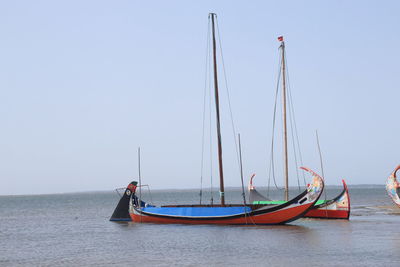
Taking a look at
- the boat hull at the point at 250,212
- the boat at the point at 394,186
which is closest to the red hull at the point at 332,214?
Result: the boat at the point at 394,186

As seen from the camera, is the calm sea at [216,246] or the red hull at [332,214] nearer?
the calm sea at [216,246]

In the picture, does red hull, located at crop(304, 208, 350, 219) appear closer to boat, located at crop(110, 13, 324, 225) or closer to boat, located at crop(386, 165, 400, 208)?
boat, located at crop(386, 165, 400, 208)

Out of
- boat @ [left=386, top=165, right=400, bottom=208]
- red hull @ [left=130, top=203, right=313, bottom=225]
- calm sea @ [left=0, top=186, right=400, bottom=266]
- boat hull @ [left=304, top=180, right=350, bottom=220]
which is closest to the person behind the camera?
calm sea @ [left=0, top=186, right=400, bottom=266]

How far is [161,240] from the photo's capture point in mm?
35156

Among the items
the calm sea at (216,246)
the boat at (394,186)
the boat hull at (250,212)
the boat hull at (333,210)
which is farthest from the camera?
the boat at (394,186)

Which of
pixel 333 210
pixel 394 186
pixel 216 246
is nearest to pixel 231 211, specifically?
pixel 216 246

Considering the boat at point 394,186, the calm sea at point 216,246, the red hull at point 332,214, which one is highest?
the boat at point 394,186

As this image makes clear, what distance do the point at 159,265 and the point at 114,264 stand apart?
2.34 meters

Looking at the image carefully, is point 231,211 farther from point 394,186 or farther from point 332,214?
point 394,186

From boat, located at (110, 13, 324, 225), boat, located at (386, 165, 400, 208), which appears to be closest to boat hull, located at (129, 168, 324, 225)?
boat, located at (110, 13, 324, 225)

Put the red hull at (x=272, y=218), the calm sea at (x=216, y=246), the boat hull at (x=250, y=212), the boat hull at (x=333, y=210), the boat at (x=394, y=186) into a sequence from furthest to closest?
the boat at (x=394, y=186)
the boat hull at (x=333, y=210)
the red hull at (x=272, y=218)
the boat hull at (x=250, y=212)
the calm sea at (x=216, y=246)

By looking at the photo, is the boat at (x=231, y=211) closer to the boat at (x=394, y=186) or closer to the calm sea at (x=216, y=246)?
the calm sea at (x=216, y=246)

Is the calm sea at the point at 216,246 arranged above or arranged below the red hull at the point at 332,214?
below

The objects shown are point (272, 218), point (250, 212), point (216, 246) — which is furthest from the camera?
point (250, 212)
